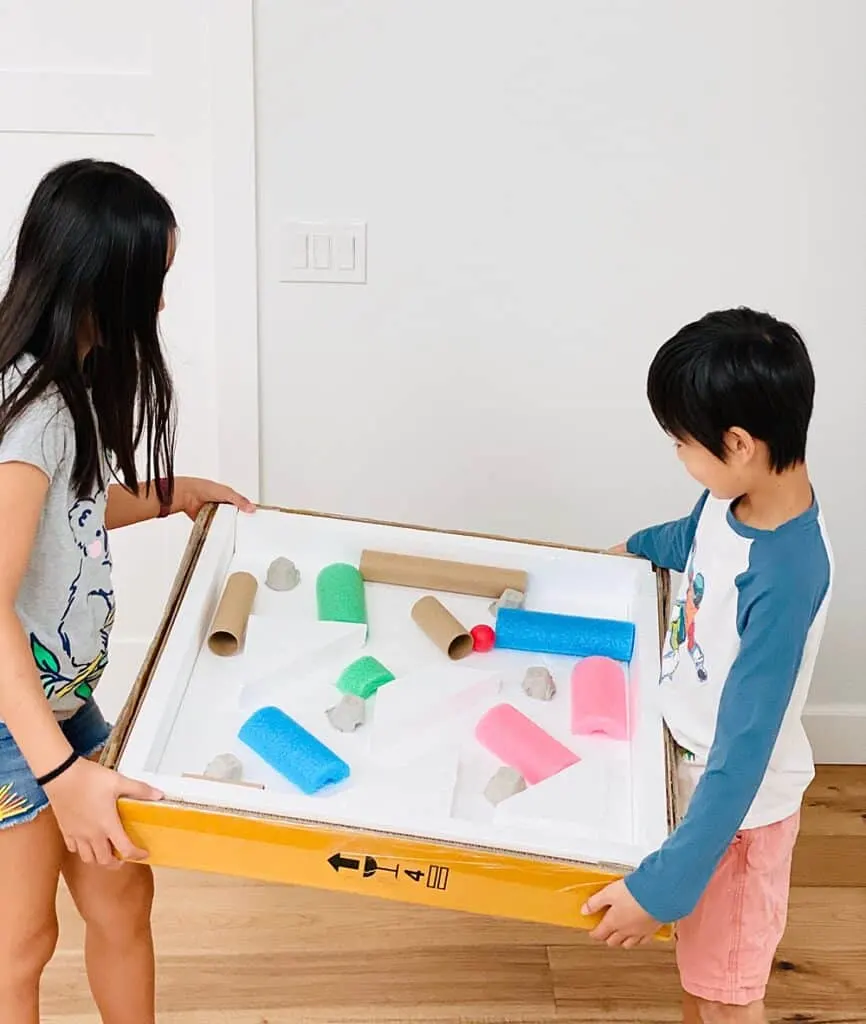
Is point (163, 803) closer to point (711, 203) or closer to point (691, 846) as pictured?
point (691, 846)

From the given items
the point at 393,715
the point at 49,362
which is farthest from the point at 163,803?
the point at 49,362

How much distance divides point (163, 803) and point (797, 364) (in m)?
0.60

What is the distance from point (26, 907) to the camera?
1.11 meters

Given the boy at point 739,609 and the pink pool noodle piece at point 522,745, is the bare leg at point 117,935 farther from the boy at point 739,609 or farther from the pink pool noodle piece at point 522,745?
the boy at point 739,609

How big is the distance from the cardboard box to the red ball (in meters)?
0.01

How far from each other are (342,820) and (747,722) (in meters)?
0.33

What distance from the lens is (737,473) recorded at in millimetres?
1001

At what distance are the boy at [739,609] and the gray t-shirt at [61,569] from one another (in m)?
0.49

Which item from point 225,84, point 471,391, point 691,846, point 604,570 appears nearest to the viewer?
point 691,846

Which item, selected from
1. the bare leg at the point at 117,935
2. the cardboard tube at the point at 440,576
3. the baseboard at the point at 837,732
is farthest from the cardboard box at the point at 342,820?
the baseboard at the point at 837,732

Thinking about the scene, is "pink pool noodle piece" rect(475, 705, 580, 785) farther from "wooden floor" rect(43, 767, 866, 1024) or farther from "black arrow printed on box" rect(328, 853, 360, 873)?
"wooden floor" rect(43, 767, 866, 1024)

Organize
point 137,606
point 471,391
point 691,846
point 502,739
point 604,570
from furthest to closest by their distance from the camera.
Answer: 1. point 137,606
2. point 471,391
3. point 604,570
4. point 502,739
5. point 691,846

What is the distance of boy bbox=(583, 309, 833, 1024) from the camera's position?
96cm

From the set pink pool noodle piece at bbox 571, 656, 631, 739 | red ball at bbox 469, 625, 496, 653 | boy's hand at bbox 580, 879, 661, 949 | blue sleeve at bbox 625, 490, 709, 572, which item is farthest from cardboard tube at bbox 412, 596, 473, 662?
boy's hand at bbox 580, 879, 661, 949
